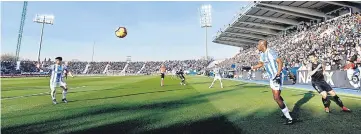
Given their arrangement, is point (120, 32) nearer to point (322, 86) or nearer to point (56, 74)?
point (56, 74)

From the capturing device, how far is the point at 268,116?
745 centimetres

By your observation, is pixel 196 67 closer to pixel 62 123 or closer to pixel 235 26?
pixel 235 26

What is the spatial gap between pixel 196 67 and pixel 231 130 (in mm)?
84909

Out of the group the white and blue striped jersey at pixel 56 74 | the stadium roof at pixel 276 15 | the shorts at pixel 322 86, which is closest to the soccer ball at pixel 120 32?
the white and blue striped jersey at pixel 56 74

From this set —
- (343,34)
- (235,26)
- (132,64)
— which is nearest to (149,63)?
(132,64)

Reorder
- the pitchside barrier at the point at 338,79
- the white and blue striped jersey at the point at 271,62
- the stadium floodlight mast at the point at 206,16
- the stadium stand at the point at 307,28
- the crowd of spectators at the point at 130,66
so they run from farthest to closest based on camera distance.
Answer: the crowd of spectators at the point at 130,66
the stadium floodlight mast at the point at 206,16
the stadium stand at the point at 307,28
the pitchside barrier at the point at 338,79
the white and blue striped jersey at the point at 271,62

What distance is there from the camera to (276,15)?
4609 centimetres

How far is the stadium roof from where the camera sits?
39.6 meters

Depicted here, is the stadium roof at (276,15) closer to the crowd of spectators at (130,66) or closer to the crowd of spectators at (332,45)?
the crowd of spectators at (332,45)

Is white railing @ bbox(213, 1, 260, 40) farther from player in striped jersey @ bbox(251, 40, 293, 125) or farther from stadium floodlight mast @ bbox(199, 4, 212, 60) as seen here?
player in striped jersey @ bbox(251, 40, 293, 125)

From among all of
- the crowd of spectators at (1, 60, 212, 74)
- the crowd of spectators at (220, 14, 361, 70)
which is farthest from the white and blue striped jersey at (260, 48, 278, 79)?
the crowd of spectators at (1, 60, 212, 74)

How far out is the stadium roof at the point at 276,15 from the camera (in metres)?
39.6

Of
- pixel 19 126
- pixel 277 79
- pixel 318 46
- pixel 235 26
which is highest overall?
pixel 235 26

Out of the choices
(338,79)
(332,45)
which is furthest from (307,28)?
(338,79)
